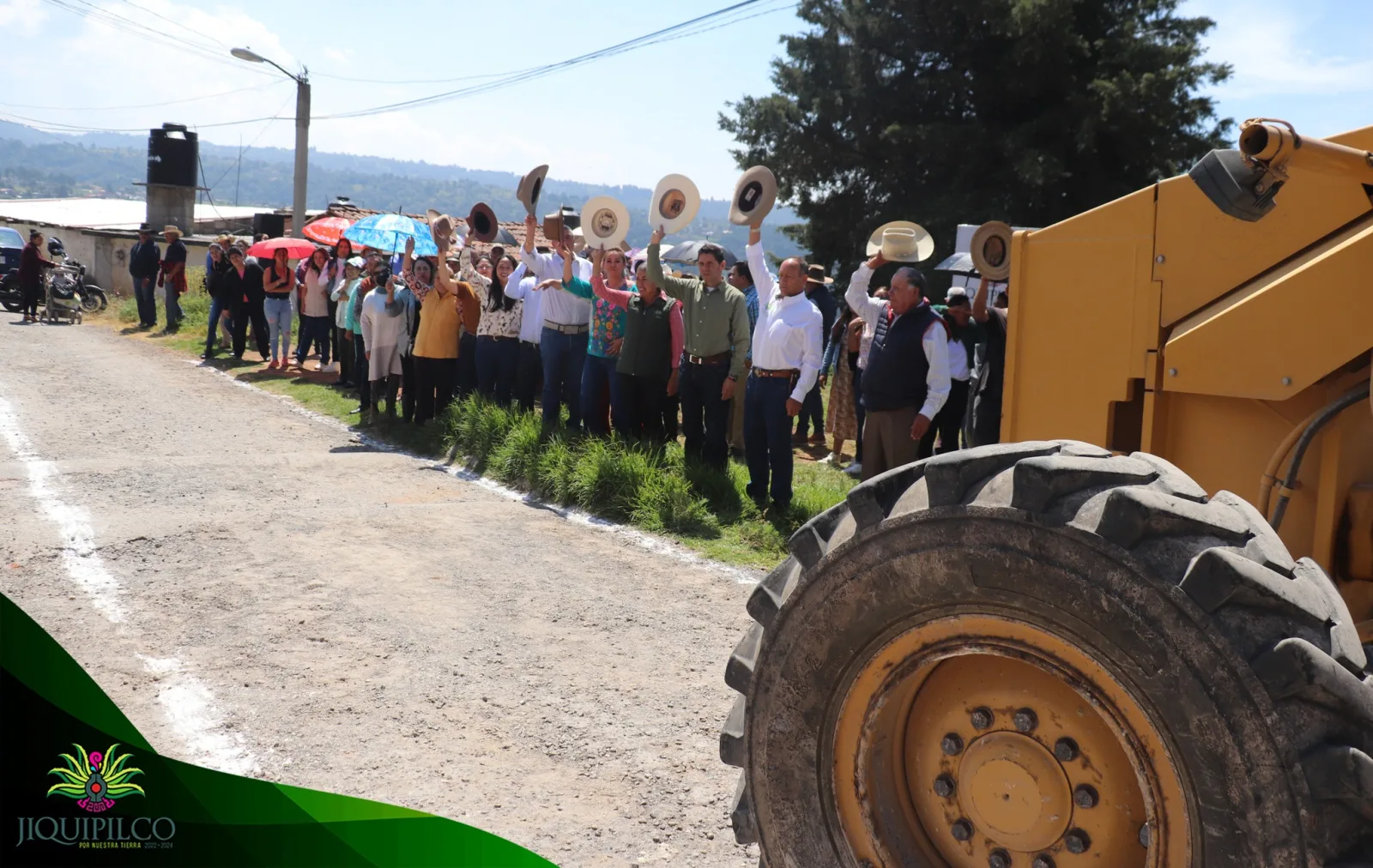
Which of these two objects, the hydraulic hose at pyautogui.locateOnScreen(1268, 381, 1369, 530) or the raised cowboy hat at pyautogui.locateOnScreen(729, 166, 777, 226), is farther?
the raised cowboy hat at pyautogui.locateOnScreen(729, 166, 777, 226)

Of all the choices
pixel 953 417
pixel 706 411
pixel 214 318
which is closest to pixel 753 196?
pixel 706 411

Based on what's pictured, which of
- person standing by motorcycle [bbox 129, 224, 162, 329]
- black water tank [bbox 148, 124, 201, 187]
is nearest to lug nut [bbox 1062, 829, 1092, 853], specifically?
person standing by motorcycle [bbox 129, 224, 162, 329]

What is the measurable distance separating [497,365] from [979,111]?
58.2 ft

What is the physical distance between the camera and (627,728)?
5090 mm

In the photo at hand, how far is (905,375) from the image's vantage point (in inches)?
337

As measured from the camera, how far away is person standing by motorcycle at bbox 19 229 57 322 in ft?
82.8

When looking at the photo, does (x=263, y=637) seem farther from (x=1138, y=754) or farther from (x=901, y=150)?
(x=901, y=150)

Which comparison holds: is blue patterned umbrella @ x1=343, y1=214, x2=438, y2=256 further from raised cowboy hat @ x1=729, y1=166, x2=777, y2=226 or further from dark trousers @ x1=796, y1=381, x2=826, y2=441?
raised cowboy hat @ x1=729, y1=166, x2=777, y2=226

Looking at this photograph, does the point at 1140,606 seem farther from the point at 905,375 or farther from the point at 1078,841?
the point at 905,375

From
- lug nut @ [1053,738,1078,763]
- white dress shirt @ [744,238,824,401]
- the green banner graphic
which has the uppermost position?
white dress shirt @ [744,238,824,401]

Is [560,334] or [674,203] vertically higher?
[674,203]

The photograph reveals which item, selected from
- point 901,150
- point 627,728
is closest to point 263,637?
point 627,728

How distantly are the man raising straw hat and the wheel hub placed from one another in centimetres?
587

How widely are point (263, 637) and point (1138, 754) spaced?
480 cm
